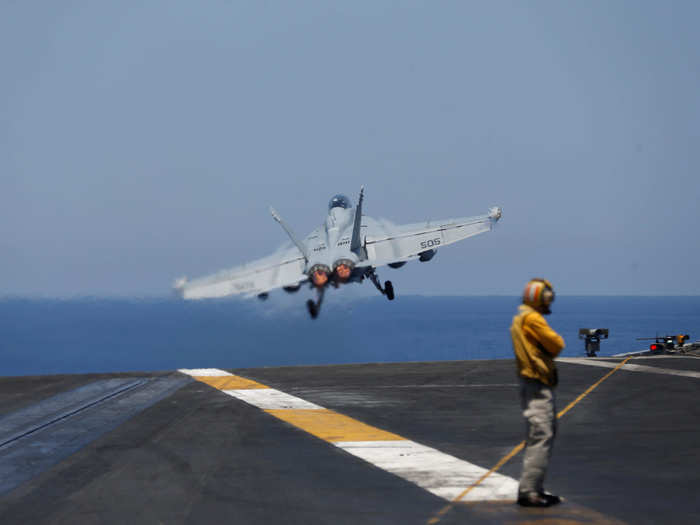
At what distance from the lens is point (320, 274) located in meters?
35.3

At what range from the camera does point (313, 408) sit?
14945 millimetres

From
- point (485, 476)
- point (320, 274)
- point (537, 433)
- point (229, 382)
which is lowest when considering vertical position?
point (485, 476)

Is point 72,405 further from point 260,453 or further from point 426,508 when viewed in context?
point 426,508

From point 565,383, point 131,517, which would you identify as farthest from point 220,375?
point 131,517

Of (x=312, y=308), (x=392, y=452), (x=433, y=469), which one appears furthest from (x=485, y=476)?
(x=312, y=308)

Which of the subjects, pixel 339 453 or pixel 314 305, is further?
pixel 314 305

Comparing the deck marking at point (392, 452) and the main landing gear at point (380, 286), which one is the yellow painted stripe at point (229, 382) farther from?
the main landing gear at point (380, 286)

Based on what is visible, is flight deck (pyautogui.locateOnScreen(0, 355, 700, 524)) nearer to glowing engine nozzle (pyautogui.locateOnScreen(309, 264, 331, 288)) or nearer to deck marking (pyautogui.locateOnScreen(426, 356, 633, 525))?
deck marking (pyautogui.locateOnScreen(426, 356, 633, 525))

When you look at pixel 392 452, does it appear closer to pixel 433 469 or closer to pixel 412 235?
pixel 433 469

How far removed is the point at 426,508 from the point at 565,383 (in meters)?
12.1

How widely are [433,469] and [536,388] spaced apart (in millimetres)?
2495

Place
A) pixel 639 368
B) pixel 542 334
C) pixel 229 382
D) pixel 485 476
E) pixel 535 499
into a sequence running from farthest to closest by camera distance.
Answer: pixel 639 368 → pixel 229 382 → pixel 485 476 → pixel 535 499 → pixel 542 334

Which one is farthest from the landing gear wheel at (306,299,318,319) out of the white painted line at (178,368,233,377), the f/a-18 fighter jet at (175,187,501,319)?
the white painted line at (178,368,233,377)

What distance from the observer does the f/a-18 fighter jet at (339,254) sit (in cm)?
3584
